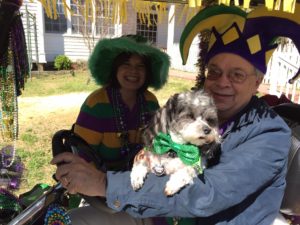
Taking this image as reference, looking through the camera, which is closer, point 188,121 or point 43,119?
point 188,121

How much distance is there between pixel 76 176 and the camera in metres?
1.73

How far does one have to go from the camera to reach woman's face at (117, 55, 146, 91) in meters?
3.20

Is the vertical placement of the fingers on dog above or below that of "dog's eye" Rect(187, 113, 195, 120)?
below

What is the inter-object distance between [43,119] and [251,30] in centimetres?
689

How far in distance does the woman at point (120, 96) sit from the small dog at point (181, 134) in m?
0.72

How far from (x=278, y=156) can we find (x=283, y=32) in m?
0.86

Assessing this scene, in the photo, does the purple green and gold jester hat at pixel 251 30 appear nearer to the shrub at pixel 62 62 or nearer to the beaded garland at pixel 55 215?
the beaded garland at pixel 55 215

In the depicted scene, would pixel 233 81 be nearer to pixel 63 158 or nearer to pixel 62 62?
pixel 63 158

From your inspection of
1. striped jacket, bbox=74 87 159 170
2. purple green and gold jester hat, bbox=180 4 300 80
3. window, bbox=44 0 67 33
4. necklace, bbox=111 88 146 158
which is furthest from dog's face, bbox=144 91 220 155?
window, bbox=44 0 67 33

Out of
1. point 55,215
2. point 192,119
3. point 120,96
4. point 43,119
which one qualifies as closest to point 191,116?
point 192,119

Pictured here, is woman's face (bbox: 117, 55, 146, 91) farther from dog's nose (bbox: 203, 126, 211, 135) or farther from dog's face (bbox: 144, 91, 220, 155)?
dog's nose (bbox: 203, 126, 211, 135)

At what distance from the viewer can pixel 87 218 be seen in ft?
7.60

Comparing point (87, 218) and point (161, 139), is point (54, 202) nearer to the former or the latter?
point (87, 218)

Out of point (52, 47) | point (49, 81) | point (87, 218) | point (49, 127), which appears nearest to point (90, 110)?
point (87, 218)
